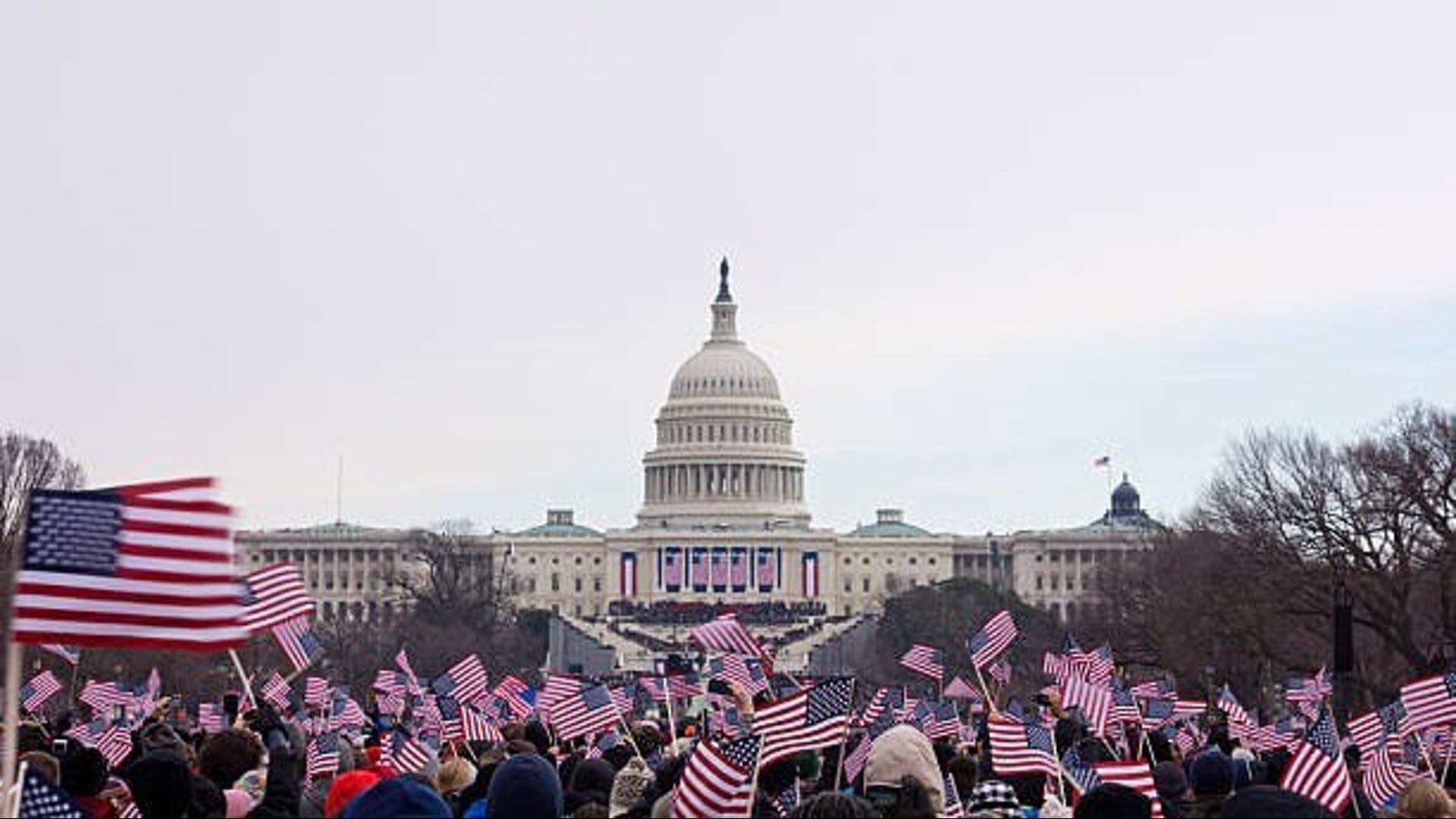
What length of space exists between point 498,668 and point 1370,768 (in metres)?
→ 100

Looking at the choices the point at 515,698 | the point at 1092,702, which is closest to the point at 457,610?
the point at 515,698

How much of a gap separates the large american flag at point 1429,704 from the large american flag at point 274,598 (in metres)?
8.67

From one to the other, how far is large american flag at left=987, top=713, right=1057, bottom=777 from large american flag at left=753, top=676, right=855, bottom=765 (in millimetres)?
1067

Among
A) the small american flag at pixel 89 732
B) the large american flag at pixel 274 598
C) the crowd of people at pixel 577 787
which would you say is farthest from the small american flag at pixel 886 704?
the crowd of people at pixel 577 787

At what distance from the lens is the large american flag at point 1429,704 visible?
23.2m

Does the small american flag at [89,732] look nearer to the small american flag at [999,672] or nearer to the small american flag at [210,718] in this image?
the small american flag at [210,718]

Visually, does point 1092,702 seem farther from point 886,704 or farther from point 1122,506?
point 1122,506

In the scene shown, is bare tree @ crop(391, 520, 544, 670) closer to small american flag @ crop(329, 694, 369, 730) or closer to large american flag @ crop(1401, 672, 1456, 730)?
small american flag @ crop(329, 694, 369, 730)

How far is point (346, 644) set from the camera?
107 metres

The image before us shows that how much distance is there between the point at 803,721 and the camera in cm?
1602

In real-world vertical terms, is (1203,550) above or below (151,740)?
above

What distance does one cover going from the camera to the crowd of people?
9.80 metres

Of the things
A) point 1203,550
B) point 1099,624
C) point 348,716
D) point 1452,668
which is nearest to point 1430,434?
point 1203,550

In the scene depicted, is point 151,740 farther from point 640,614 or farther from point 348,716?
point 640,614
